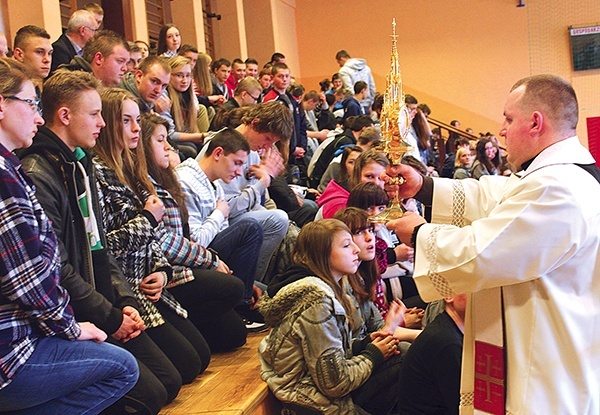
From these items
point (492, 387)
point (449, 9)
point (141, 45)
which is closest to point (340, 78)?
point (141, 45)

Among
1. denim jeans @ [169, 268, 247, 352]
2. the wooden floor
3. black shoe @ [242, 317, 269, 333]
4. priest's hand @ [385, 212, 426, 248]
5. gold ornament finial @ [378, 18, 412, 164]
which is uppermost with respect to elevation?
gold ornament finial @ [378, 18, 412, 164]

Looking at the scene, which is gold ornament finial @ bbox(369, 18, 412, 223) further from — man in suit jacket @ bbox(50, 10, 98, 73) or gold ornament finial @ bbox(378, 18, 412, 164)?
man in suit jacket @ bbox(50, 10, 98, 73)

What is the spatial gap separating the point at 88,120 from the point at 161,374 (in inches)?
39.5

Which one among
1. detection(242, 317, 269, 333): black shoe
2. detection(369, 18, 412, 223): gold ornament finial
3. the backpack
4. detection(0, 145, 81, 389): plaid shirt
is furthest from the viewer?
the backpack

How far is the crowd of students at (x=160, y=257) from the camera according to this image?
224 centimetres

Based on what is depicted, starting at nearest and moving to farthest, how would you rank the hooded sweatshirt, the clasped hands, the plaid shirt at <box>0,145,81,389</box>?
the plaid shirt at <box>0,145,81,389</box>
the clasped hands
the hooded sweatshirt

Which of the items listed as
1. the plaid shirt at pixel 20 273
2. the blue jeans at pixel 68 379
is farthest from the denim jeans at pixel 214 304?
the plaid shirt at pixel 20 273

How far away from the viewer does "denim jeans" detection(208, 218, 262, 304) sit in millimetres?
3939

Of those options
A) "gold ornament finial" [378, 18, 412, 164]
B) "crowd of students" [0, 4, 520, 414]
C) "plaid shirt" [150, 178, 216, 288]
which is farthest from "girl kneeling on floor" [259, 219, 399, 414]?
"gold ornament finial" [378, 18, 412, 164]

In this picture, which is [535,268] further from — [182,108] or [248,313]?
[182,108]

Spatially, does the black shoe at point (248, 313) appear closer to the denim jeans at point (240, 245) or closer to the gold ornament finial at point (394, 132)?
the denim jeans at point (240, 245)

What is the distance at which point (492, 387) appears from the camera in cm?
247

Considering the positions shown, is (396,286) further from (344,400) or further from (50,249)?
(50,249)

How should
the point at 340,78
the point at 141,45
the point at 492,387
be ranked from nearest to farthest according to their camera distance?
the point at 492,387 → the point at 141,45 → the point at 340,78
